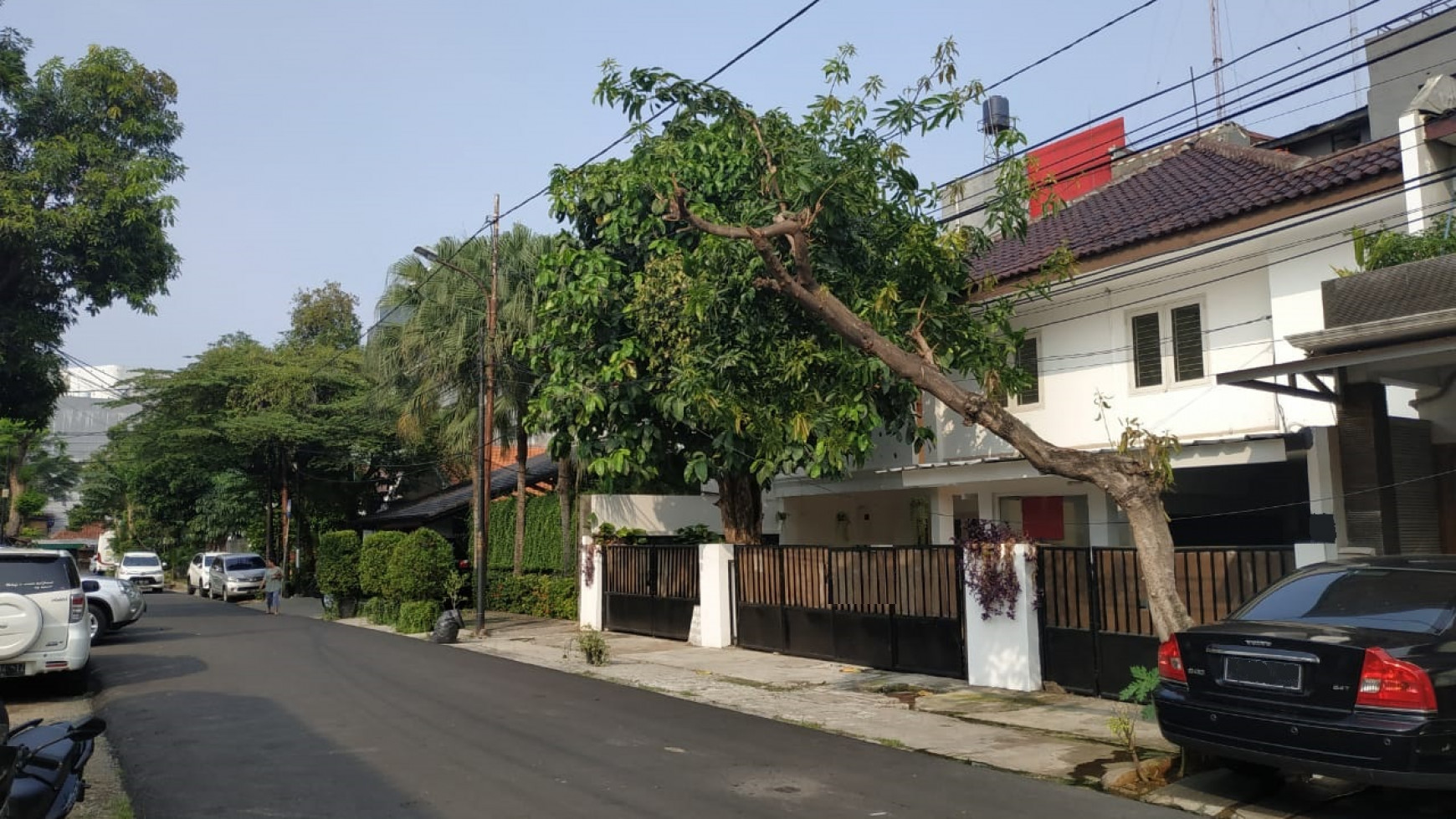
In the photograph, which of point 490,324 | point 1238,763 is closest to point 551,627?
point 490,324

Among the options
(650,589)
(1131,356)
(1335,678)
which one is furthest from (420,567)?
(1335,678)

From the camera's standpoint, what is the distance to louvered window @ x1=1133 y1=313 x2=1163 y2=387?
1588 centimetres

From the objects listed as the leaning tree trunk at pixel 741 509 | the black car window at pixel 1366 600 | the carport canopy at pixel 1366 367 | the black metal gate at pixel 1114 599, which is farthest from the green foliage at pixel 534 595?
the black car window at pixel 1366 600

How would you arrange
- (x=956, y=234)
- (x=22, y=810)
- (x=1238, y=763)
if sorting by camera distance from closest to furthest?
A: (x=22, y=810) → (x=1238, y=763) → (x=956, y=234)

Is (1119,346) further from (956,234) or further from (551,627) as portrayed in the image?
(551,627)

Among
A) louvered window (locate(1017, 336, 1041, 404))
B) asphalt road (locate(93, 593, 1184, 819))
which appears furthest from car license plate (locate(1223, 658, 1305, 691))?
louvered window (locate(1017, 336, 1041, 404))

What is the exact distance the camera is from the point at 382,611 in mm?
26375

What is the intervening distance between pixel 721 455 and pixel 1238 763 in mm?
10786

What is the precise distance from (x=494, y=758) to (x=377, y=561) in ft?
59.5

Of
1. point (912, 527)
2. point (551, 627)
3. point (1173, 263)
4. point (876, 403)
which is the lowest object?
point (551, 627)

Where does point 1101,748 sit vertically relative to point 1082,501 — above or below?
below

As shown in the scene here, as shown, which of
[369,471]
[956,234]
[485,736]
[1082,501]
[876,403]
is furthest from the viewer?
[369,471]

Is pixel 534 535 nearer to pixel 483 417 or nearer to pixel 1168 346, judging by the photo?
pixel 483 417

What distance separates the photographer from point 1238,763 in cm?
777
